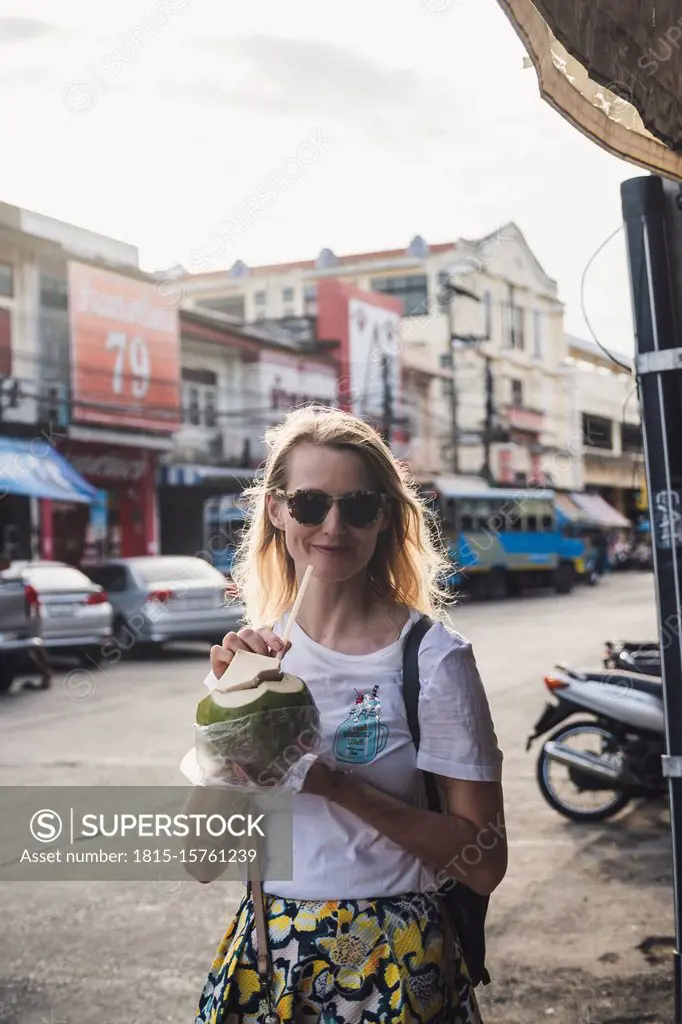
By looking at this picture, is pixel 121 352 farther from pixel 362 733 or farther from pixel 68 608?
pixel 362 733

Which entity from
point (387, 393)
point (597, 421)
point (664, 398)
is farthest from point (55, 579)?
point (597, 421)

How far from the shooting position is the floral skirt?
1.61m

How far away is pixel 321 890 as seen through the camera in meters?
1.67

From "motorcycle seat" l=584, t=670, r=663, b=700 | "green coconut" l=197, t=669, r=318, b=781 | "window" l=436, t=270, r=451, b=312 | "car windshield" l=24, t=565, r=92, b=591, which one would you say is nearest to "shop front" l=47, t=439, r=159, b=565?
"car windshield" l=24, t=565, r=92, b=591

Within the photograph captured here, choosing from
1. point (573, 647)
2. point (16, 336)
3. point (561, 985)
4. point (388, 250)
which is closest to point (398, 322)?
point (388, 250)

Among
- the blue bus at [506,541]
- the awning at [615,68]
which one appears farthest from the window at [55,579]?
the blue bus at [506,541]

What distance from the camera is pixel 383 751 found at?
1.70 m

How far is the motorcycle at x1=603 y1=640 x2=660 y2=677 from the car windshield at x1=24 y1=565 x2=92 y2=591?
801 centimetres

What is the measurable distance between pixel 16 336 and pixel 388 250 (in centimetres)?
2432

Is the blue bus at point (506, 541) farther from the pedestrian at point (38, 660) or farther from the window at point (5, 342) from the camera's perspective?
the pedestrian at point (38, 660)

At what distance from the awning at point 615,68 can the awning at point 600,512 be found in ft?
119

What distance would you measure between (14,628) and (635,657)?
6.58m

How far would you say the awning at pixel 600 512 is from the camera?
3940 cm

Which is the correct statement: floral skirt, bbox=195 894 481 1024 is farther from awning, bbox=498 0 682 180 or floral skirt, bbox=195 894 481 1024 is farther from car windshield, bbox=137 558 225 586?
car windshield, bbox=137 558 225 586
